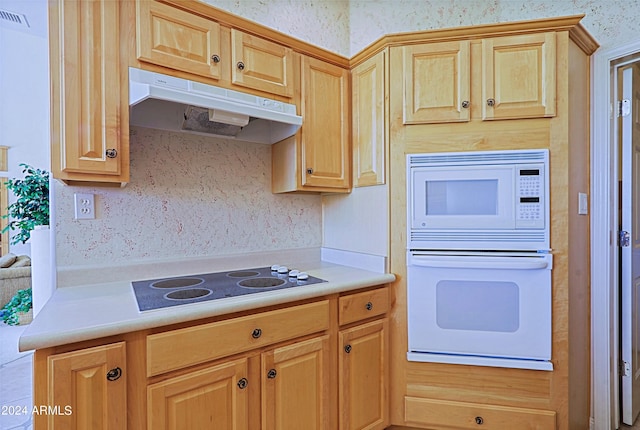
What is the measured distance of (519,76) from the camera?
1619 mm

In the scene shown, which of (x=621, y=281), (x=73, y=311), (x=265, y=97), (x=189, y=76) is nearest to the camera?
(x=73, y=311)

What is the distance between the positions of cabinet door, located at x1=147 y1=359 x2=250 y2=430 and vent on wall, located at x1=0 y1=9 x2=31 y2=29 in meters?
4.15

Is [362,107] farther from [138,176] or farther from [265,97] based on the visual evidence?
[138,176]

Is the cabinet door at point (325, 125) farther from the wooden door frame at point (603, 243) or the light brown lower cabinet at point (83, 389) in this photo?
the wooden door frame at point (603, 243)

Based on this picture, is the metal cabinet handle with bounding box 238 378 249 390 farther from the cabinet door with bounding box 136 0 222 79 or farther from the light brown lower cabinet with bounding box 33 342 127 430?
the cabinet door with bounding box 136 0 222 79

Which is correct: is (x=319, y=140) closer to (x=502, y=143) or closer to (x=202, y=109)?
(x=202, y=109)

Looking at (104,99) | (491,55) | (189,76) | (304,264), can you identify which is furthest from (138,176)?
(491,55)

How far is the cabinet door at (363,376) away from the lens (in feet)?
5.24

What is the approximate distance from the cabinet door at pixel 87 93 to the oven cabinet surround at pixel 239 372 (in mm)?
696

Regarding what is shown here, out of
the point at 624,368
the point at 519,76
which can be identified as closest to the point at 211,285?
the point at 519,76

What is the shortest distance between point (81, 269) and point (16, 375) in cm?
189

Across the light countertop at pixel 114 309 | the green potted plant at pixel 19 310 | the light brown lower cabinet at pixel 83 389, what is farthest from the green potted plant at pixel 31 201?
the light brown lower cabinet at pixel 83 389

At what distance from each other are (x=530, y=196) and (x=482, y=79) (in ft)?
2.03

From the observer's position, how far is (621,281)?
195 cm
